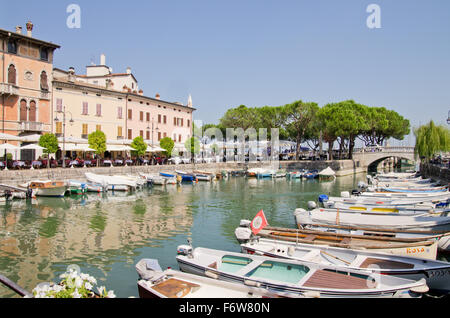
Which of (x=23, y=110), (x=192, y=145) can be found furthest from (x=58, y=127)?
(x=192, y=145)

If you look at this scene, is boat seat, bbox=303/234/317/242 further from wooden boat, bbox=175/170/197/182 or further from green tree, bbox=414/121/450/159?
green tree, bbox=414/121/450/159

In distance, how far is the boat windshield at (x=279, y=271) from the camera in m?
10.4

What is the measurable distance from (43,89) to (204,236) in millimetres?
32094

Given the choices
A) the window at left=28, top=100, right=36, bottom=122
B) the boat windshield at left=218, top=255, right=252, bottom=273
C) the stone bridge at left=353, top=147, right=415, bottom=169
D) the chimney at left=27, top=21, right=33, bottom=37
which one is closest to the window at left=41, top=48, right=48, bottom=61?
the chimney at left=27, top=21, right=33, bottom=37

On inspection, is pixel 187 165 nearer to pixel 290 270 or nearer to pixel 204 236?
pixel 204 236

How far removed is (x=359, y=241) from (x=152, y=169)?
3618 centimetres

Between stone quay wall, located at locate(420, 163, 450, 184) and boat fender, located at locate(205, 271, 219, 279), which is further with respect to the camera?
stone quay wall, located at locate(420, 163, 450, 184)

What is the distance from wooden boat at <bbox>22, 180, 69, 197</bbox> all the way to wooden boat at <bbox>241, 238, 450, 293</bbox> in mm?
23499

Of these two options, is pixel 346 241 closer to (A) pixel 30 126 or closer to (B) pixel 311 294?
(B) pixel 311 294

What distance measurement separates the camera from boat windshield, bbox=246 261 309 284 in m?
10.4

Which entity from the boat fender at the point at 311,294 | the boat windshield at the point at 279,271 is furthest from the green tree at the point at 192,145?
the boat fender at the point at 311,294

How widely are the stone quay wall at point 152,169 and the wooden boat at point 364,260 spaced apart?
1047 inches

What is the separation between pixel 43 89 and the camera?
4150 cm
